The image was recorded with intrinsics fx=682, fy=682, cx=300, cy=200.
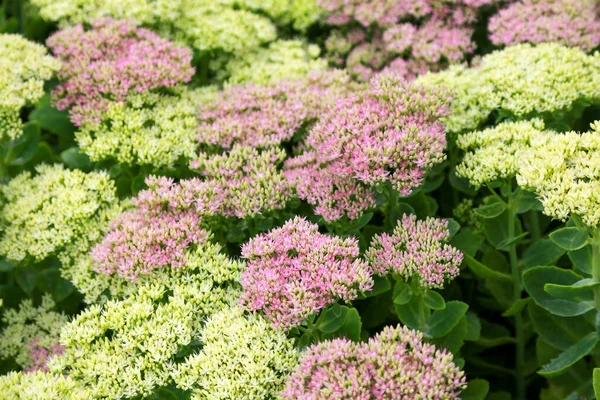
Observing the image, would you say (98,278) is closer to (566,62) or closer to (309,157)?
(309,157)

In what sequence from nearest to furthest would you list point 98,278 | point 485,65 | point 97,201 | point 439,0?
point 98,278
point 97,201
point 485,65
point 439,0

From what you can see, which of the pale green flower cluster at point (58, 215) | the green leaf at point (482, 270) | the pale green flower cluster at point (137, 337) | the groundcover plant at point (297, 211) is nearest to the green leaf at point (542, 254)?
the groundcover plant at point (297, 211)

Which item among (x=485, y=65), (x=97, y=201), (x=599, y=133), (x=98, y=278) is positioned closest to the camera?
(x=599, y=133)

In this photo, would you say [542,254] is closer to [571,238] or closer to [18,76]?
[571,238]

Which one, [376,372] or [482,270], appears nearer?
[376,372]

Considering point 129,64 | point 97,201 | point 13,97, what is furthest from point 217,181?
point 13,97

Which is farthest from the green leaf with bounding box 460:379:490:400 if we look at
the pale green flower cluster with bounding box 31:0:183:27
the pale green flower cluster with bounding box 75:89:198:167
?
the pale green flower cluster with bounding box 31:0:183:27

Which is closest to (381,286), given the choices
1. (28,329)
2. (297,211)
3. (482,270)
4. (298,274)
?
(298,274)

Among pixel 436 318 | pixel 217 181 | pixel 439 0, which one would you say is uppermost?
pixel 439 0

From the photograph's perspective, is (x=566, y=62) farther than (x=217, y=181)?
Yes
